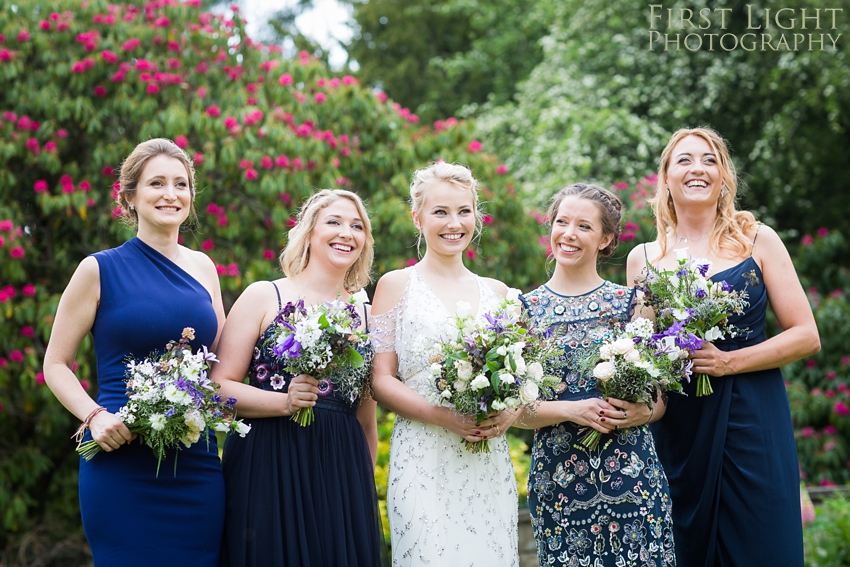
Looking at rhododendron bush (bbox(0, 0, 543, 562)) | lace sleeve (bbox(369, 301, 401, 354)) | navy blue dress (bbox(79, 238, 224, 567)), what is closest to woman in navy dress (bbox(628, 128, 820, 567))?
lace sleeve (bbox(369, 301, 401, 354))

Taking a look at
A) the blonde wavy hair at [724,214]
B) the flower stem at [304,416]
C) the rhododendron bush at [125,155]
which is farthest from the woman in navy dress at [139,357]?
the rhododendron bush at [125,155]

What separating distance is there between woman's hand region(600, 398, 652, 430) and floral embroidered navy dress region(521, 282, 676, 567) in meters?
0.13

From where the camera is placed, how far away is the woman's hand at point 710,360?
433 centimetres

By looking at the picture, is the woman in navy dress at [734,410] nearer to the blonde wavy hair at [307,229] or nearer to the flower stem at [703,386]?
the flower stem at [703,386]

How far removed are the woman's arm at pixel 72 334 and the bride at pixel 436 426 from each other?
4.74 ft

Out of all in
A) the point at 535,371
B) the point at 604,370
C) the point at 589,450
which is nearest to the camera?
the point at 535,371

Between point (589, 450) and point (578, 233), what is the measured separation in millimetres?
1224

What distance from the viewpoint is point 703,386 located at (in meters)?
4.38

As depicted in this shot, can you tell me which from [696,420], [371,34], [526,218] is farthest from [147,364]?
[371,34]

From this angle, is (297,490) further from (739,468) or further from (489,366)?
(739,468)

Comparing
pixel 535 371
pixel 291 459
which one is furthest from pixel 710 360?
pixel 291 459

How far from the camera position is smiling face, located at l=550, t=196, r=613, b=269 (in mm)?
4535

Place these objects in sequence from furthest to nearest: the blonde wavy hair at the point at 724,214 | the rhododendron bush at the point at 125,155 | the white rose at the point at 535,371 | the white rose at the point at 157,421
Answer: the rhododendron bush at the point at 125,155, the blonde wavy hair at the point at 724,214, the white rose at the point at 535,371, the white rose at the point at 157,421

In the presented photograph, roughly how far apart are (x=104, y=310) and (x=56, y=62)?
192 inches
